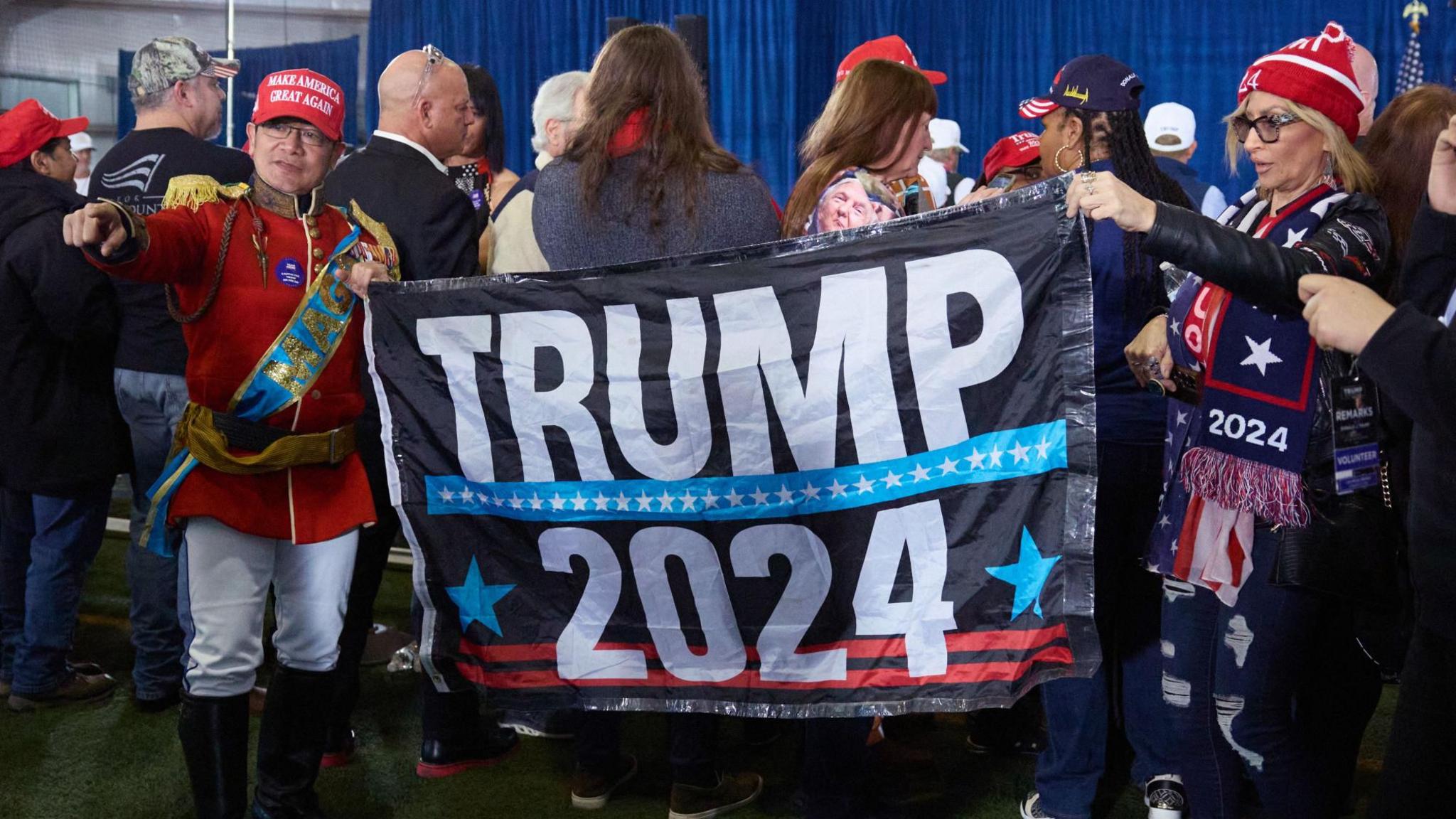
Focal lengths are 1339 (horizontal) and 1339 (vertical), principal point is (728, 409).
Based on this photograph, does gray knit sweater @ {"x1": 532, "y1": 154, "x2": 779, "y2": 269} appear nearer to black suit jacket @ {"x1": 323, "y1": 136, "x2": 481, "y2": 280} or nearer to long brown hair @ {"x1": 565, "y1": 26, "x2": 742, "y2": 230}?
long brown hair @ {"x1": 565, "y1": 26, "x2": 742, "y2": 230}

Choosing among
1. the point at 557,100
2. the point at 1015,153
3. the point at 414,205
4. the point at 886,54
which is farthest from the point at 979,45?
the point at 414,205

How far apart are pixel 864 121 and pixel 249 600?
165 cm

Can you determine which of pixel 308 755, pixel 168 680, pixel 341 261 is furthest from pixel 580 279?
pixel 168 680

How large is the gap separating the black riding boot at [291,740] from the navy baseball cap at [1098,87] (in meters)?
2.06

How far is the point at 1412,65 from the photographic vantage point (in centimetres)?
777

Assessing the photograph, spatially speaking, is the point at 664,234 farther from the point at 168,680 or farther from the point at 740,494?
the point at 168,680

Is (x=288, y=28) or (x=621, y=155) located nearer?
(x=621, y=155)

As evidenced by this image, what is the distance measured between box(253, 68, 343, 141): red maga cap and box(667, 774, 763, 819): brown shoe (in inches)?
67.4

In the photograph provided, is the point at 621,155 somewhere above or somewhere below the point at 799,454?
above

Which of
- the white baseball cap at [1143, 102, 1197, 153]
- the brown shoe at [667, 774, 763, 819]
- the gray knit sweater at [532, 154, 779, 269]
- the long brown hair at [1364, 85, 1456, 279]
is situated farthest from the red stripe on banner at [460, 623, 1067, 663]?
the white baseball cap at [1143, 102, 1197, 153]

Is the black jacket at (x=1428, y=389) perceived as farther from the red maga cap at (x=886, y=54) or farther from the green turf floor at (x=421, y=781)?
the green turf floor at (x=421, y=781)

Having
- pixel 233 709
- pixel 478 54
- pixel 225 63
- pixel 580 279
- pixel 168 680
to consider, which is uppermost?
pixel 478 54

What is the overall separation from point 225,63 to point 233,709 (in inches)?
101

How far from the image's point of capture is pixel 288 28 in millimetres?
8789
